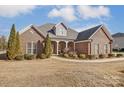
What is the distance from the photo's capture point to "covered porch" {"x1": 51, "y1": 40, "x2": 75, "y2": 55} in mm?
17275

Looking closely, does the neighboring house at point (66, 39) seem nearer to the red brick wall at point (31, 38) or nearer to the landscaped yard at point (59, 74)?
the red brick wall at point (31, 38)

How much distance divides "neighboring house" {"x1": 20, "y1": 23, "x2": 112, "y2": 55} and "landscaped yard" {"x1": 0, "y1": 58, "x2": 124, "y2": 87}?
3.02 metres

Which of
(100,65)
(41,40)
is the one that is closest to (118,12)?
(100,65)

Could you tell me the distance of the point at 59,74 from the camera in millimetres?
12312

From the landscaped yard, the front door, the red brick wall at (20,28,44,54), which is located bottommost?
the landscaped yard

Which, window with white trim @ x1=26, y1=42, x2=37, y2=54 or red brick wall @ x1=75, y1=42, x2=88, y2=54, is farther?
window with white trim @ x1=26, y1=42, x2=37, y2=54

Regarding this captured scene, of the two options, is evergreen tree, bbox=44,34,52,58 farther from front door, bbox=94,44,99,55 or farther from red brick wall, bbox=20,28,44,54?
front door, bbox=94,44,99,55

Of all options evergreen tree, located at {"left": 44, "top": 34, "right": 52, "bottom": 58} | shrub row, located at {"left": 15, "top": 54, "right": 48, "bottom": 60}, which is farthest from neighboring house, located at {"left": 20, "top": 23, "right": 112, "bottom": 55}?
shrub row, located at {"left": 15, "top": 54, "right": 48, "bottom": 60}

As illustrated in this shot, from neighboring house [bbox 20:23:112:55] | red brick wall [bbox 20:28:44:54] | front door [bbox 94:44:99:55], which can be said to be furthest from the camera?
front door [bbox 94:44:99:55]

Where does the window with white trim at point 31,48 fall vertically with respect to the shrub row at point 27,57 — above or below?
above

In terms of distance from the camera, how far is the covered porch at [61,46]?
680 inches

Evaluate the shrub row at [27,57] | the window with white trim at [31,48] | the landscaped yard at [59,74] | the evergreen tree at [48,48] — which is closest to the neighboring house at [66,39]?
the window with white trim at [31,48]
